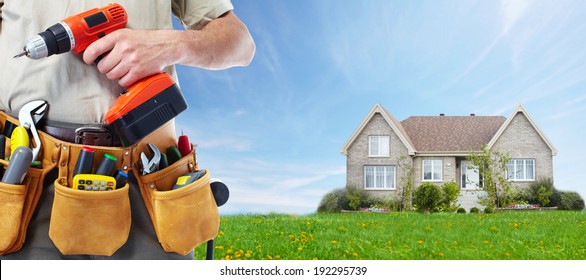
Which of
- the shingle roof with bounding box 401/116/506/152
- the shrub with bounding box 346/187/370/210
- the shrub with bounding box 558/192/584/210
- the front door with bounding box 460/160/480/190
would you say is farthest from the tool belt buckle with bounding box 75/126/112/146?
the shingle roof with bounding box 401/116/506/152

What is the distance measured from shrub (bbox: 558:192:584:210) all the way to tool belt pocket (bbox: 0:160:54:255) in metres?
20.4

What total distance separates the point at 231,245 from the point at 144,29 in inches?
192

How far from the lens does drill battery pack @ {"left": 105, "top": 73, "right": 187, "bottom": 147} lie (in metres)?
1.80

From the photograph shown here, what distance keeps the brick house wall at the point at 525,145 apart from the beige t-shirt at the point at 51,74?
21225 millimetres

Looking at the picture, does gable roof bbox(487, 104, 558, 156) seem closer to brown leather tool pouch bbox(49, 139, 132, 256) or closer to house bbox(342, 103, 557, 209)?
house bbox(342, 103, 557, 209)

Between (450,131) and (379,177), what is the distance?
403 centimetres

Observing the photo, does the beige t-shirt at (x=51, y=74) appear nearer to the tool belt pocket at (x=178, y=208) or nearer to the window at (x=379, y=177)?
the tool belt pocket at (x=178, y=208)

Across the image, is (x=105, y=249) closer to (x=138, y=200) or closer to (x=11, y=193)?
(x=138, y=200)

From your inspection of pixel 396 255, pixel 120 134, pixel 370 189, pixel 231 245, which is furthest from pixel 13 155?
pixel 370 189

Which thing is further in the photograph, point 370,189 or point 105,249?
point 370,189

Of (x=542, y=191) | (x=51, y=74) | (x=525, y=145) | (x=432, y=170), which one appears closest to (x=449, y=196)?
(x=432, y=170)

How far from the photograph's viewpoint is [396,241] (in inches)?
302

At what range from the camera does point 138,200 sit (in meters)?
1.99

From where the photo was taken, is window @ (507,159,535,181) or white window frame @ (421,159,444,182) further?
window @ (507,159,535,181)
